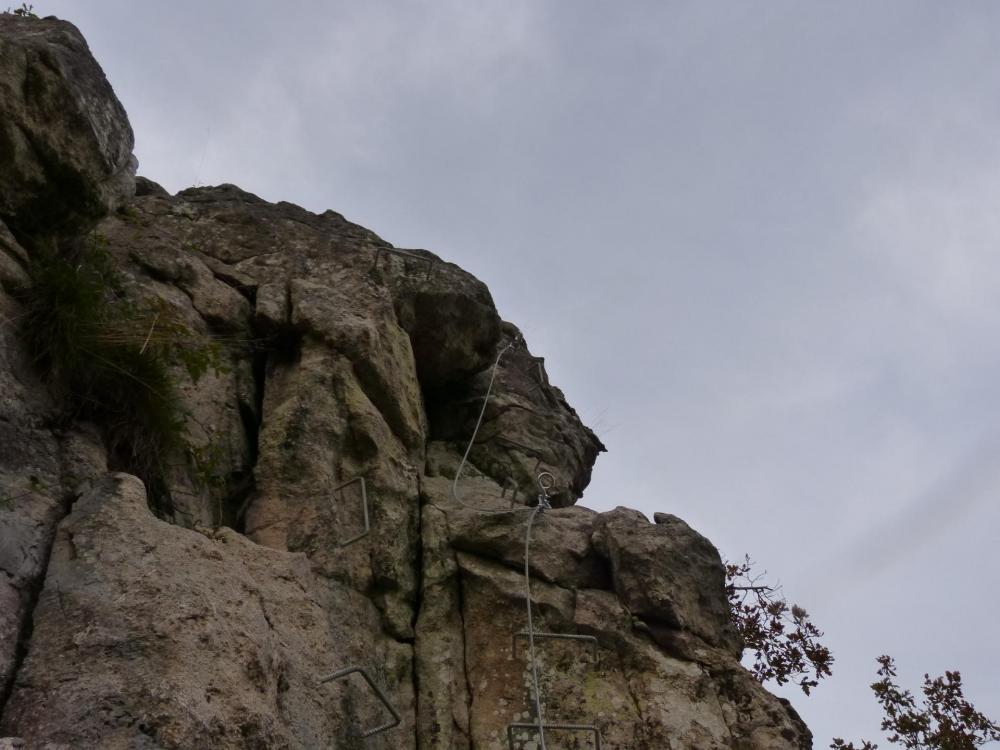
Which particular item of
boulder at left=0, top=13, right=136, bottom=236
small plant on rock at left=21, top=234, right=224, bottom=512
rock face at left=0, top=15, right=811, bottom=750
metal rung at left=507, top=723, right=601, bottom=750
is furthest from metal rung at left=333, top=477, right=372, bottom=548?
boulder at left=0, top=13, right=136, bottom=236

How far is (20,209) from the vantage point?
579 cm

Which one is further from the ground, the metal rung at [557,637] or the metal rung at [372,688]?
the metal rung at [557,637]

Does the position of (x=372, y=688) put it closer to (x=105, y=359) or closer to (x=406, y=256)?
(x=105, y=359)

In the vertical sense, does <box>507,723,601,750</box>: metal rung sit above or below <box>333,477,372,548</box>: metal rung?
below

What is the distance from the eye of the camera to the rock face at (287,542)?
4.12 m

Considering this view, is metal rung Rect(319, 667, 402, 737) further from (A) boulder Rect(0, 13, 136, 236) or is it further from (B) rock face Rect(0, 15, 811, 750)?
(A) boulder Rect(0, 13, 136, 236)

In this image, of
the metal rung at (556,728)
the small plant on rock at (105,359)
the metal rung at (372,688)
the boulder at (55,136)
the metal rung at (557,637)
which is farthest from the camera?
the metal rung at (557,637)

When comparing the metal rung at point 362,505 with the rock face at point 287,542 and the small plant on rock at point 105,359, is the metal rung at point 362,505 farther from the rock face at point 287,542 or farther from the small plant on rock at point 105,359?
the small plant on rock at point 105,359

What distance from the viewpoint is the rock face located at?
412cm

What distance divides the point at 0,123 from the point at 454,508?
401cm

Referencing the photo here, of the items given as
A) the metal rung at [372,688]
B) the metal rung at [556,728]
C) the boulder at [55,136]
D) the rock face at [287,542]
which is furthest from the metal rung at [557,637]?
the boulder at [55,136]

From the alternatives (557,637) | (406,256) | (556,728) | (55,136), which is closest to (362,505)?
(557,637)

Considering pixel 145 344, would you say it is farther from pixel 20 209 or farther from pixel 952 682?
pixel 952 682

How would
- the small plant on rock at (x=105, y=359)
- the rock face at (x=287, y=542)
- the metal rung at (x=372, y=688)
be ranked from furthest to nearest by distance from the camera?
the small plant on rock at (x=105, y=359)
the metal rung at (x=372, y=688)
the rock face at (x=287, y=542)
